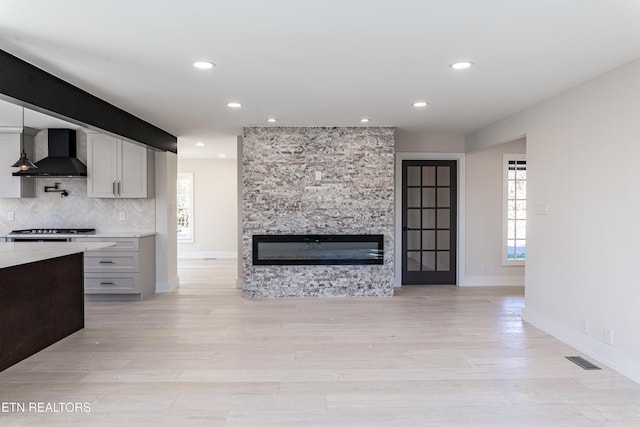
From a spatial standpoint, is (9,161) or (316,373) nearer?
(316,373)

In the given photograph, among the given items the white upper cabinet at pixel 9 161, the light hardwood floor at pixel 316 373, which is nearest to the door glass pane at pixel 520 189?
the light hardwood floor at pixel 316 373

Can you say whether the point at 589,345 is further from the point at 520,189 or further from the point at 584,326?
the point at 520,189

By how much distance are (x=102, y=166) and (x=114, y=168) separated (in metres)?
0.16

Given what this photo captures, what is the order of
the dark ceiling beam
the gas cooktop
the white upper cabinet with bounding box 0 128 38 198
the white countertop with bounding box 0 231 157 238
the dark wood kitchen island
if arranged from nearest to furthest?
the dark ceiling beam → the dark wood kitchen island → the white countertop with bounding box 0 231 157 238 → the white upper cabinet with bounding box 0 128 38 198 → the gas cooktop

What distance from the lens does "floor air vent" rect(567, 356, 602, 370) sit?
3.29 m

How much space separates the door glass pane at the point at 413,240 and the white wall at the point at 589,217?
212 centimetres

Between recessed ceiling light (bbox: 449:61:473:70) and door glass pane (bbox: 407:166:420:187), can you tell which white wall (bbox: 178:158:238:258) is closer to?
door glass pane (bbox: 407:166:420:187)

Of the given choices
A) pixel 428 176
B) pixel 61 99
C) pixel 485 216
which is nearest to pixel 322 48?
pixel 61 99

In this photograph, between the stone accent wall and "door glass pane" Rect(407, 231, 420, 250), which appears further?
"door glass pane" Rect(407, 231, 420, 250)

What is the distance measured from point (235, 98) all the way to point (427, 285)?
4223mm

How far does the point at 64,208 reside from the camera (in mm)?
5957

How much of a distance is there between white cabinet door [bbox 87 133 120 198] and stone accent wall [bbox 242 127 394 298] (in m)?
1.88

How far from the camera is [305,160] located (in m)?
5.73

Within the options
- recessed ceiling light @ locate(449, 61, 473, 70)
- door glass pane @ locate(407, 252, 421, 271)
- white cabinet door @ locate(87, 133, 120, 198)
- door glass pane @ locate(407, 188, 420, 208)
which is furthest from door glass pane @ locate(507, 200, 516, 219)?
white cabinet door @ locate(87, 133, 120, 198)
